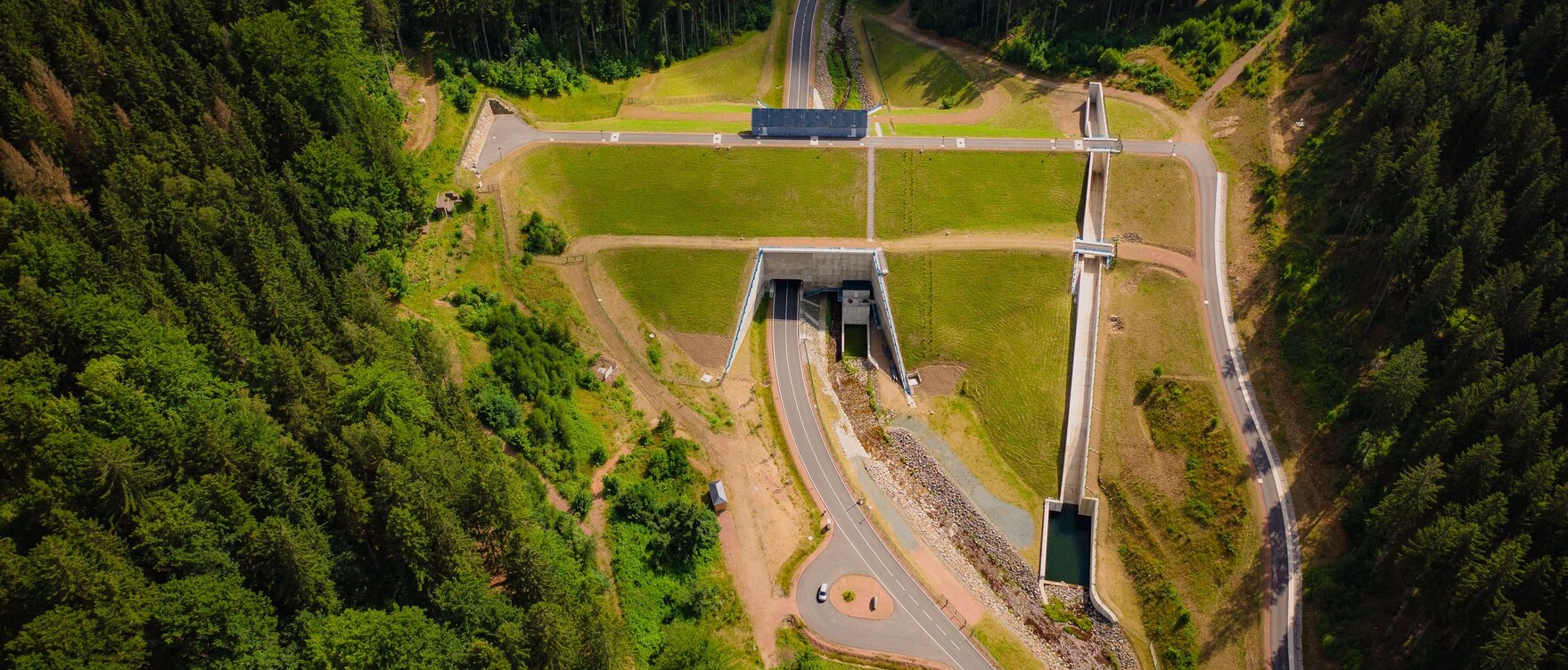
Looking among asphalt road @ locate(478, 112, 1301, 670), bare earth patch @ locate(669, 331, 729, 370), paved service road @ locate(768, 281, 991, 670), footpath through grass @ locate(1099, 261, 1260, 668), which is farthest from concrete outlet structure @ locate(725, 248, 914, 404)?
footpath through grass @ locate(1099, 261, 1260, 668)

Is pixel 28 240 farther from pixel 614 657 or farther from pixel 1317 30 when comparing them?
pixel 1317 30

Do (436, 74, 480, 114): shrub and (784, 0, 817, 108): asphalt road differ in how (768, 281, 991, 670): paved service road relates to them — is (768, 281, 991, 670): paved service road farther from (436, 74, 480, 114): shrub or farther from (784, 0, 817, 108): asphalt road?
(784, 0, 817, 108): asphalt road

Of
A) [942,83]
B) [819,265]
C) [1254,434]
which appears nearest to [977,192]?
[819,265]

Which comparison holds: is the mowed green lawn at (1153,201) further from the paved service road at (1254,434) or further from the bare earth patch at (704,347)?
the bare earth patch at (704,347)

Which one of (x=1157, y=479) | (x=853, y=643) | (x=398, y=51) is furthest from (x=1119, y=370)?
(x=398, y=51)

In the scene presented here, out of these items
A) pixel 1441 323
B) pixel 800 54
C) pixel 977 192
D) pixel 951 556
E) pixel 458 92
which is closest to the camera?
pixel 1441 323

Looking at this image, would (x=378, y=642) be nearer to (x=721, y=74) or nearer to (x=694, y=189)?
(x=694, y=189)

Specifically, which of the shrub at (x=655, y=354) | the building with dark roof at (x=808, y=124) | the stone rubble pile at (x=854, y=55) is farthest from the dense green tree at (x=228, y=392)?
the stone rubble pile at (x=854, y=55)
